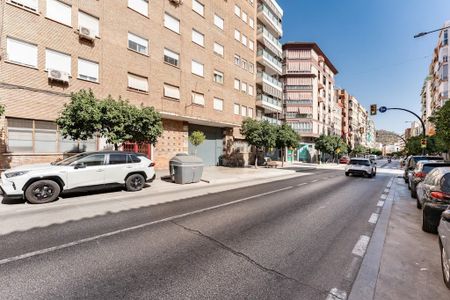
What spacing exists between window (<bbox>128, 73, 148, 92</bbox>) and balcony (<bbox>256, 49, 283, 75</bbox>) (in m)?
19.2

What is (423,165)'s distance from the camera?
902 cm

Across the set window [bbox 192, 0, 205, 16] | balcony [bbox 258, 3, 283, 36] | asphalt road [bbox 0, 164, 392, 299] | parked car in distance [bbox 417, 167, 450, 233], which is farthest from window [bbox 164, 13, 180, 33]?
parked car in distance [bbox 417, 167, 450, 233]

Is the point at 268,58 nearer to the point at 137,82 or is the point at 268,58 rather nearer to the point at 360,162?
the point at 360,162

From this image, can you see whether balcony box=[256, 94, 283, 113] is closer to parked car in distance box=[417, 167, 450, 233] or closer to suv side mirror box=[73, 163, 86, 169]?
suv side mirror box=[73, 163, 86, 169]

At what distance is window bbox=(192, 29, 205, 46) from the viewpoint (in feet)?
73.5

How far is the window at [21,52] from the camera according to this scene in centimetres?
1186

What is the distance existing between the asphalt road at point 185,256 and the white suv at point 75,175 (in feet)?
10.3

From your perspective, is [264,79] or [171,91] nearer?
[171,91]

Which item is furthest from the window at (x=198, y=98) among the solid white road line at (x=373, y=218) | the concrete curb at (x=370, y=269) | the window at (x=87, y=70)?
the concrete curb at (x=370, y=269)

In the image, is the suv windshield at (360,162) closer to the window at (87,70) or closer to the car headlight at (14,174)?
the window at (87,70)

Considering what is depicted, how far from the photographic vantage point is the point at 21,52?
12.2 m

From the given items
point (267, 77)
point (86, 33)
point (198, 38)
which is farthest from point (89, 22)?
point (267, 77)

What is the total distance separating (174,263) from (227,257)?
2.85ft

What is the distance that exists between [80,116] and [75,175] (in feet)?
10.3
